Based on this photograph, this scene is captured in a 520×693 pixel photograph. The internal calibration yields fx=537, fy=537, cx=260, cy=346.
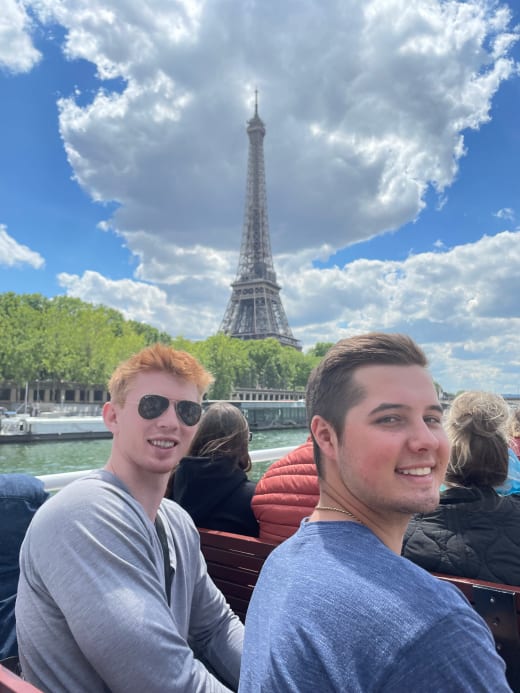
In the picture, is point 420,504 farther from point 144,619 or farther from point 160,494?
point 160,494

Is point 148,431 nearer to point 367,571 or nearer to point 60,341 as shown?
point 367,571

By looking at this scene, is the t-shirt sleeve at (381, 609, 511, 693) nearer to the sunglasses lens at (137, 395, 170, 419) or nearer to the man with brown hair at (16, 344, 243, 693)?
the man with brown hair at (16, 344, 243, 693)

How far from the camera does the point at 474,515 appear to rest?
2.13 m

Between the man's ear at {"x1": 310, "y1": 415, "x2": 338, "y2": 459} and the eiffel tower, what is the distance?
3034 inches

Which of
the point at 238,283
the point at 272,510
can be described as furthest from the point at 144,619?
the point at 238,283

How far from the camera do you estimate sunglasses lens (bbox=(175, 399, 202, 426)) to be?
6.85 feet

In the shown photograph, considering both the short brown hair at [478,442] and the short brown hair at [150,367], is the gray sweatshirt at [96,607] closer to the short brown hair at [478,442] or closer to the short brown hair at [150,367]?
the short brown hair at [150,367]

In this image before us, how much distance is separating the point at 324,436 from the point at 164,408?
0.91 metres

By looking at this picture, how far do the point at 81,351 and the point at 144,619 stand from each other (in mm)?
42110

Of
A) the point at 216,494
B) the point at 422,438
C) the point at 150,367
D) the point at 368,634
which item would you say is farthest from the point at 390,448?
→ the point at 216,494

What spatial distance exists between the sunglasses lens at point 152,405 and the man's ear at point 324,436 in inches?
34.3

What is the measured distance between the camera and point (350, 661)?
2.95 ft

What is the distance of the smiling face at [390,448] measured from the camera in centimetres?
121

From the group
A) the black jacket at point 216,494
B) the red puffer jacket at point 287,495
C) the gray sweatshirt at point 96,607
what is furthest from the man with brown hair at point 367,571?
the black jacket at point 216,494
